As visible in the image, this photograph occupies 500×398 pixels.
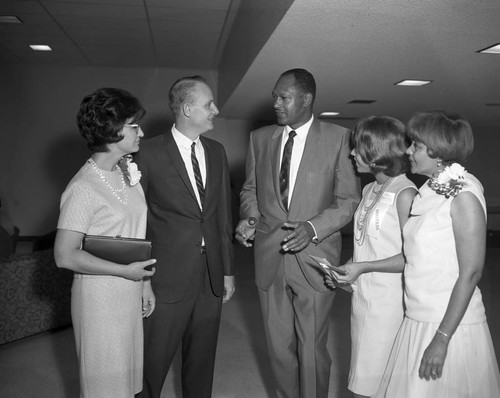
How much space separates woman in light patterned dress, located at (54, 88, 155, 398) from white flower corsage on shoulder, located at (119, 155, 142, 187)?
0.11ft

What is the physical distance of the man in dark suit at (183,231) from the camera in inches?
90.6

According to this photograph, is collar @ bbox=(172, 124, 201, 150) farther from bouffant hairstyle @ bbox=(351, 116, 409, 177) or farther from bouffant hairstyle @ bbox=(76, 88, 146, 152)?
bouffant hairstyle @ bbox=(351, 116, 409, 177)

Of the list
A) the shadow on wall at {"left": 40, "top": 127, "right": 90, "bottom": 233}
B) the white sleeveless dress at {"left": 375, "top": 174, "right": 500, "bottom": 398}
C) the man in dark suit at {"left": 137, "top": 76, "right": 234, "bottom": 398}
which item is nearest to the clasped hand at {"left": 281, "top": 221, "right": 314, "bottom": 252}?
the man in dark suit at {"left": 137, "top": 76, "right": 234, "bottom": 398}

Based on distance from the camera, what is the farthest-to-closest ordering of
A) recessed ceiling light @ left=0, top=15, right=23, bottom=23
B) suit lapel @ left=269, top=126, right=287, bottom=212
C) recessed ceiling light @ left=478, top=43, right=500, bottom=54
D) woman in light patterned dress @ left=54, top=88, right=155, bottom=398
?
recessed ceiling light @ left=478, top=43, right=500, bottom=54 → recessed ceiling light @ left=0, top=15, right=23, bottom=23 → suit lapel @ left=269, top=126, right=287, bottom=212 → woman in light patterned dress @ left=54, top=88, right=155, bottom=398

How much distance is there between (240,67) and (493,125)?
2.76m

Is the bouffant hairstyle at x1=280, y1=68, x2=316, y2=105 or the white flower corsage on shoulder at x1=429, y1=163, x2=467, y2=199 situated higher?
the bouffant hairstyle at x1=280, y1=68, x2=316, y2=105

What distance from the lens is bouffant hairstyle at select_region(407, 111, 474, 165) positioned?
159 centimetres

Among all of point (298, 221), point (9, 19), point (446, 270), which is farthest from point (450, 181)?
point (9, 19)

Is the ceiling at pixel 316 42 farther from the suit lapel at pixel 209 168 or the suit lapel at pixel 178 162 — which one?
the suit lapel at pixel 178 162

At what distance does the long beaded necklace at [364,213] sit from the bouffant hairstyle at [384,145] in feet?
→ 0.20

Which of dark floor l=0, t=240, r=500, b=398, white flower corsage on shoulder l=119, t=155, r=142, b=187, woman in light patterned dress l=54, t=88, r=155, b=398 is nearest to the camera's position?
woman in light patterned dress l=54, t=88, r=155, b=398

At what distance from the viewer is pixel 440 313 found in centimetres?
163

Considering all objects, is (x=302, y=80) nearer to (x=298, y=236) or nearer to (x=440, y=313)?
(x=298, y=236)

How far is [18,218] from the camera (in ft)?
11.4
